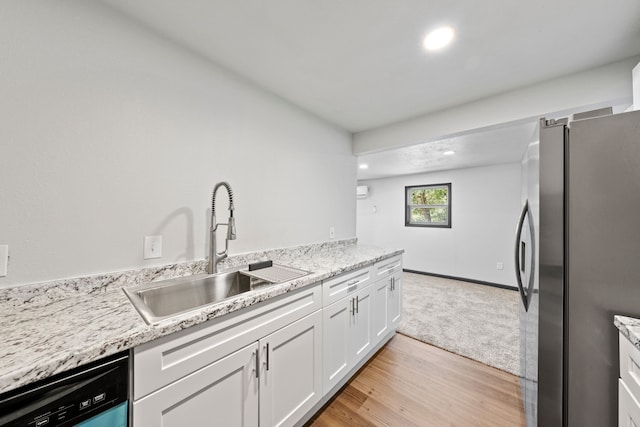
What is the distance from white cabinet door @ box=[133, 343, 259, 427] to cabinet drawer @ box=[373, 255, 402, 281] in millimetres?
1249

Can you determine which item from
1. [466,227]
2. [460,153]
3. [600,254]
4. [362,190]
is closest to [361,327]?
[600,254]

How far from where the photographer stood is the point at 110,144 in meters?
1.19

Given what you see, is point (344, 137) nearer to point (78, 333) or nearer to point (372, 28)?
point (372, 28)

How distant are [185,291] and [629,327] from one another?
1.88 meters

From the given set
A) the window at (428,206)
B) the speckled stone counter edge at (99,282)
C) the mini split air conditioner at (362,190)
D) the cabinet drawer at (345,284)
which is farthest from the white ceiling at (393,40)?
the mini split air conditioner at (362,190)

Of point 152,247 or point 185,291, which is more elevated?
point 152,247

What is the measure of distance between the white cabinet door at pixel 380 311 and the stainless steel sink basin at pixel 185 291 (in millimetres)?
1098

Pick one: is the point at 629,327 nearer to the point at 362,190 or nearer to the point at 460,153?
the point at 460,153

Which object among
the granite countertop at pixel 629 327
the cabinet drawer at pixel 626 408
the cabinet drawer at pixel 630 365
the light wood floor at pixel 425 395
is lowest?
the light wood floor at pixel 425 395

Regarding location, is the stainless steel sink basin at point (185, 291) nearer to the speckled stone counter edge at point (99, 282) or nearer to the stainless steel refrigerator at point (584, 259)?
the speckled stone counter edge at point (99, 282)

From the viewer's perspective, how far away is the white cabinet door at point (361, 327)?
5.75 ft

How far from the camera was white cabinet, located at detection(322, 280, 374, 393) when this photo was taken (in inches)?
59.8

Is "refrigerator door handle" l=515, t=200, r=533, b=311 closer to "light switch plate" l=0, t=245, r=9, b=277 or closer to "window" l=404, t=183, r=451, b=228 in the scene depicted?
"light switch plate" l=0, t=245, r=9, b=277

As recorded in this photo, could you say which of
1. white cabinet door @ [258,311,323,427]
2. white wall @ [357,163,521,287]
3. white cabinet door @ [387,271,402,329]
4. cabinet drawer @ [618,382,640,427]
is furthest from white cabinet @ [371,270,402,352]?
white wall @ [357,163,521,287]
